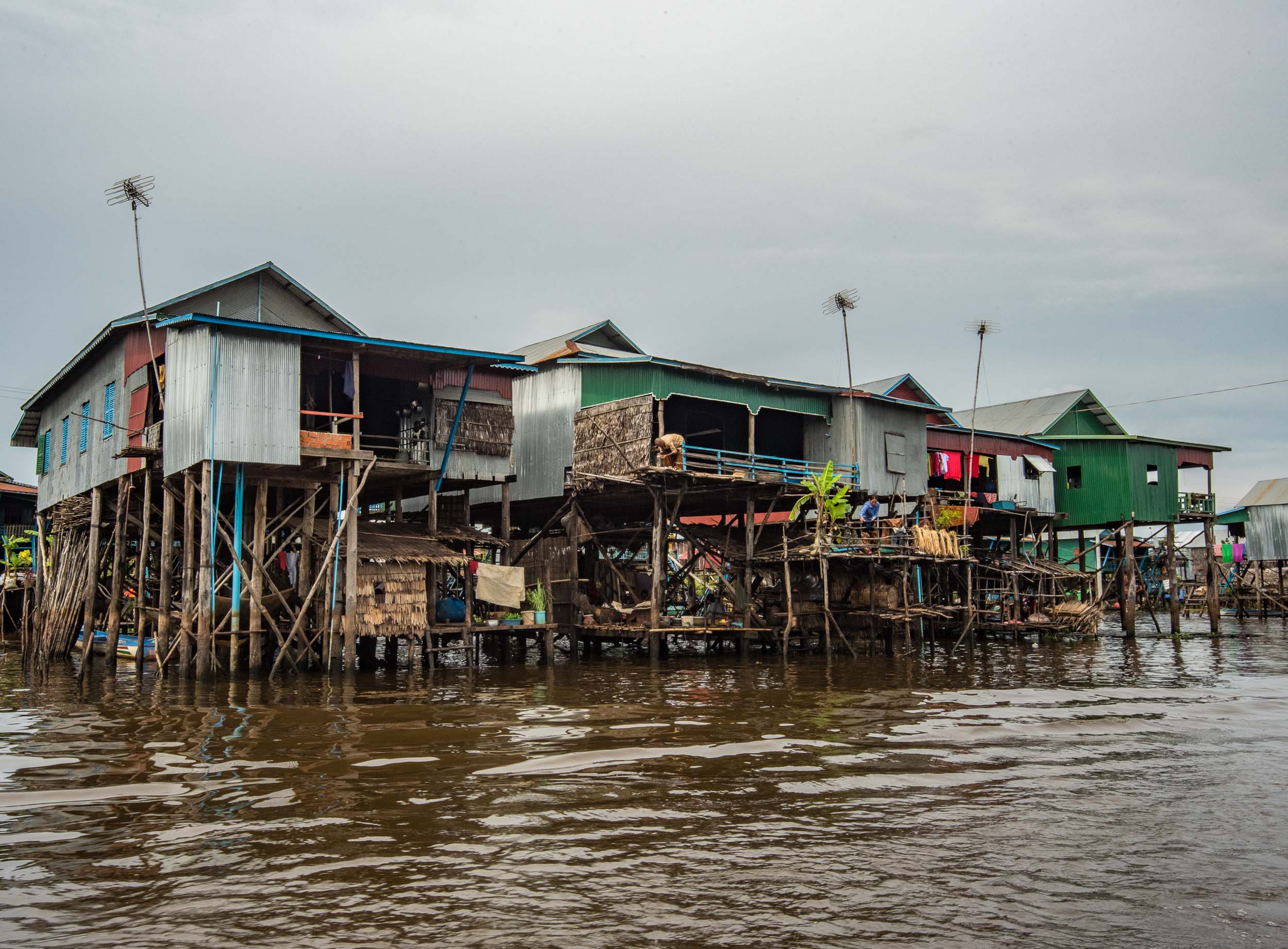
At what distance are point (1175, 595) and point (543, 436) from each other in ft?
71.4

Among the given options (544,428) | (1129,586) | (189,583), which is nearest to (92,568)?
(189,583)

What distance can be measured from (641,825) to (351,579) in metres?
13.3

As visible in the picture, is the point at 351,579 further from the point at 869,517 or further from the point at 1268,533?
the point at 1268,533

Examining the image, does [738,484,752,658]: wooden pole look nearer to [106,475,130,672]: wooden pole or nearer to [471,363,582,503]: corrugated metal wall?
[471,363,582,503]: corrugated metal wall

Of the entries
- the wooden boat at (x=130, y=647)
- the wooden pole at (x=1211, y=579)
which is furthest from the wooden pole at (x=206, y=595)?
the wooden pole at (x=1211, y=579)

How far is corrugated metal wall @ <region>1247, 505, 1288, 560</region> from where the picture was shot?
47.0 meters

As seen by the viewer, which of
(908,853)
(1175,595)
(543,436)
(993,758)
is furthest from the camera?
(1175,595)

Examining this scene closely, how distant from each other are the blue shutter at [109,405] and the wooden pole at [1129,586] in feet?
92.7

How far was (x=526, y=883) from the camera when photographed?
6.38 m

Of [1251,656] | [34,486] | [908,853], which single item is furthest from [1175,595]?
[34,486]

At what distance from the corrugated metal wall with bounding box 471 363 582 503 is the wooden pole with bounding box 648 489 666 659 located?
274 centimetres

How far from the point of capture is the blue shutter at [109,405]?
78.2 ft

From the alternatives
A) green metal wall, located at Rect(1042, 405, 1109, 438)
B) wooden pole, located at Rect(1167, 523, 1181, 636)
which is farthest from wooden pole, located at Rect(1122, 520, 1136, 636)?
green metal wall, located at Rect(1042, 405, 1109, 438)

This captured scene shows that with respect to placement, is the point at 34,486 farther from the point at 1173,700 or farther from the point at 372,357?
the point at 1173,700
